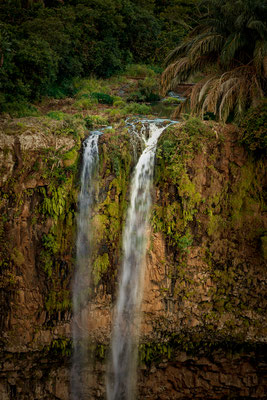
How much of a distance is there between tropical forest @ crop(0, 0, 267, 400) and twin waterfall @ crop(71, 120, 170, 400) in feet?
0.11

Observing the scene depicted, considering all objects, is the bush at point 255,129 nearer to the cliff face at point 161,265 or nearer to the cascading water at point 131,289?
the cliff face at point 161,265

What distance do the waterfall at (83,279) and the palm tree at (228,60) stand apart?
475cm

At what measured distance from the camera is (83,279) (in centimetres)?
956

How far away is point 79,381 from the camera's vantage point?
9.72m

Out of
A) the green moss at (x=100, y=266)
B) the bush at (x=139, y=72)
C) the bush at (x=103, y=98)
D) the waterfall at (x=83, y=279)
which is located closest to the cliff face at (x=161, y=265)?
the green moss at (x=100, y=266)

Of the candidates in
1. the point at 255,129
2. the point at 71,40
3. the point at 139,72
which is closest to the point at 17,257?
the point at 255,129

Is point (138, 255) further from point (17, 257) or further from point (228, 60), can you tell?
point (228, 60)

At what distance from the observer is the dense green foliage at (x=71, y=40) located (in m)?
13.2

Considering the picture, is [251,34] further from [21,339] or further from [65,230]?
[21,339]

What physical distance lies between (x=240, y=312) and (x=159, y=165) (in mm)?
5564

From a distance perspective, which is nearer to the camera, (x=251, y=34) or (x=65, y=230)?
(x=65, y=230)

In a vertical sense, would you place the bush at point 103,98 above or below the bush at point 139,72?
below

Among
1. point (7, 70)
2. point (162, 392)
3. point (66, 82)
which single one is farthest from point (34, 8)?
point (162, 392)

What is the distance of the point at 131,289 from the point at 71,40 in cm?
1450
